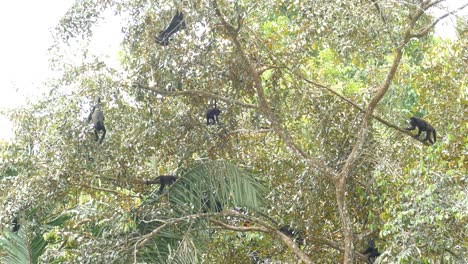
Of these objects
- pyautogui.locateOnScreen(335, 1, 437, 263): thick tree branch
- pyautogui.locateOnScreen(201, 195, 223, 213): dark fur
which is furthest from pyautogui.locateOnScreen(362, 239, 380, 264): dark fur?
pyautogui.locateOnScreen(201, 195, 223, 213): dark fur

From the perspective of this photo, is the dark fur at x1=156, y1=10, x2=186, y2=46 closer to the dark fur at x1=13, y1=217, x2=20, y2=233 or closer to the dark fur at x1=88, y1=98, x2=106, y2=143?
the dark fur at x1=88, y1=98, x2=106, y2=143

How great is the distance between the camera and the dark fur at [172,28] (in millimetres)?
5668

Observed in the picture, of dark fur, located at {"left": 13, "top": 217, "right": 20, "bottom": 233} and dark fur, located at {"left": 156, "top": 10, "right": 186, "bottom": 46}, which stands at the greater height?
dark fur, located at {"left": 156, "top": 10, "right": 186, "bottom": 46}

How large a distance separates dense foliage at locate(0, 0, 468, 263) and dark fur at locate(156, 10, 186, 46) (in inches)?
2.8

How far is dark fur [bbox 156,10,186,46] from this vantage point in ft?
18.6

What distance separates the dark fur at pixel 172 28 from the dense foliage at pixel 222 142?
2.8 inches

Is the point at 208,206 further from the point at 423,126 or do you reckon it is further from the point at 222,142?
the point at 423,126

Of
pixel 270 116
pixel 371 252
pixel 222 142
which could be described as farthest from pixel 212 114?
pixel 371 252

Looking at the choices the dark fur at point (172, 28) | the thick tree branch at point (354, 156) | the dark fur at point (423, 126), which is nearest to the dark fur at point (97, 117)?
the dark fur at point (172, 28)

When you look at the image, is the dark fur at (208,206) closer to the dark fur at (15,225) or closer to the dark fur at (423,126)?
the dark fur at (15,225)

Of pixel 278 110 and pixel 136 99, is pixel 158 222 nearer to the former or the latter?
pixel 136 99

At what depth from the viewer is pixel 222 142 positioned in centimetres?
689

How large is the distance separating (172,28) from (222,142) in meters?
1.53

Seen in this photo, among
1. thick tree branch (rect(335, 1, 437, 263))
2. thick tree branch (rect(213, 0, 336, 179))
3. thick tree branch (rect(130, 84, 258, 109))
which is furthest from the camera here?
thick tree branch (rect(213, 0, 336, 179))
